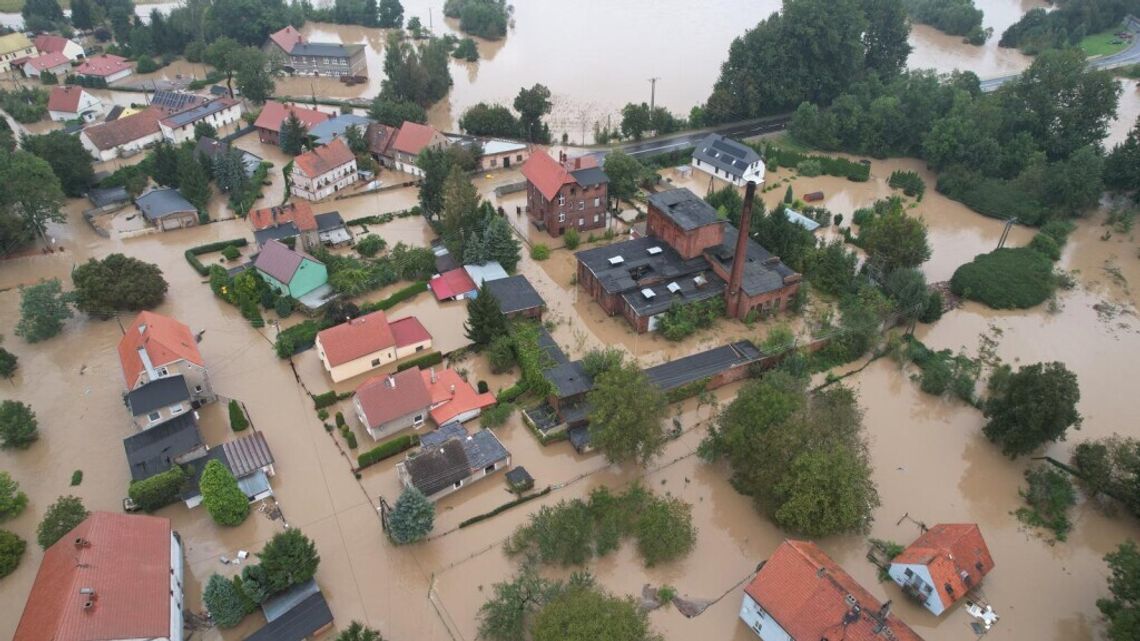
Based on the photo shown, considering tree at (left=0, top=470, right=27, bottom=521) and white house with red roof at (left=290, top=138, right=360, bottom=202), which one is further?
white house with red roof at (left=290, top=138, right=360, bottom=202)

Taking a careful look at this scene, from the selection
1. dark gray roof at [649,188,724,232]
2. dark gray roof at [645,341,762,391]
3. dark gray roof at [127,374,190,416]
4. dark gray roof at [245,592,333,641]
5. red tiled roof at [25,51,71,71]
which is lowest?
dark gray roof at [245,592,333,641]

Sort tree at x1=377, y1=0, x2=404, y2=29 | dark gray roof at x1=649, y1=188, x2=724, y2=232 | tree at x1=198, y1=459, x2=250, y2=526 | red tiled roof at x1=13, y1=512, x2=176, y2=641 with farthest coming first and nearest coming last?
tree at x1=377, y1=0, x2=404, y2=29 → dark gray roof at x1=649, y1=188, x2=724, y2=232 → tree at x1=198, y1=459, x2=250, y2=526 → red tiled roof at x1=13, y1=512, x2=176, y2=641

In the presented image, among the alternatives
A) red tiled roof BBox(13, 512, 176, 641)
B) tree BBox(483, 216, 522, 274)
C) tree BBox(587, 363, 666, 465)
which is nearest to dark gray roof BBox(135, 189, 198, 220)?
tree BBox(483, 216, 522, 274)

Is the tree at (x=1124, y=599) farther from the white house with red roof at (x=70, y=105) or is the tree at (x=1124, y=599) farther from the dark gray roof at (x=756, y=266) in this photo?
the white house with red roof at (x=70, y=105)

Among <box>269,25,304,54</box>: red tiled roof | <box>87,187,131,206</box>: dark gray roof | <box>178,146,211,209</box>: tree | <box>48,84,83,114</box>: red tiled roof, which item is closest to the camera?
<box>178,146,211,209</box>: tree

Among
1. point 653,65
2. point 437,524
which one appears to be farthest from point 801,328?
point 653,65

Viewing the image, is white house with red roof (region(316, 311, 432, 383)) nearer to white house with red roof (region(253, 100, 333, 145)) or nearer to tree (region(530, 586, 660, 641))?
tree (region(530, 586, 660, 641))
